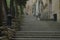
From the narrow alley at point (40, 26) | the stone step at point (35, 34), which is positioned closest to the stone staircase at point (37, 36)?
the stone step at point (35, 34)

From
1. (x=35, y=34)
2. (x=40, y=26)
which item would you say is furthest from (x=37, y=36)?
(x=40, y=26)

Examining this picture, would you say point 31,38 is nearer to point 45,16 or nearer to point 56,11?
point 56,11

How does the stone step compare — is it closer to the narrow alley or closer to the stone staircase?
the stone staircase

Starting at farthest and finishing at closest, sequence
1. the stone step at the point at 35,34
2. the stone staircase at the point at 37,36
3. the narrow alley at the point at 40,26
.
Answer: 1. the narrow alley at the point at 40,26
2. the stone step at the point at 35,34
3. the stone staircase at the point at 37,36

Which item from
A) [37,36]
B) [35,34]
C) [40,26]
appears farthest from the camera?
[40,26]

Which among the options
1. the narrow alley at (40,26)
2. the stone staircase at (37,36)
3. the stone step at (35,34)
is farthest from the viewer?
the narrow alley at (40,26)

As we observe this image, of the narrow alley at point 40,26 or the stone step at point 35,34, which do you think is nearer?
the stone step at point 35,34

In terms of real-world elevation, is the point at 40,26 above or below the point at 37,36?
above

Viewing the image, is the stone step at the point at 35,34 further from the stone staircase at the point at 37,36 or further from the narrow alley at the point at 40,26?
the narrow alley at the point at 40,26

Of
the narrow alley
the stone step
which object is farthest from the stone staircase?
the narrow alley

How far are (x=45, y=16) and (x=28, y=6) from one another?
804 inches

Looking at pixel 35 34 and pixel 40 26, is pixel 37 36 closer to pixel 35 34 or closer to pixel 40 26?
pixel 35 34

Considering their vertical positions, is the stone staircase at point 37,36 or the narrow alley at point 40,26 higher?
the narrow alley at point 40,26

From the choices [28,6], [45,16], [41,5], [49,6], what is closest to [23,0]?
[45,16]
